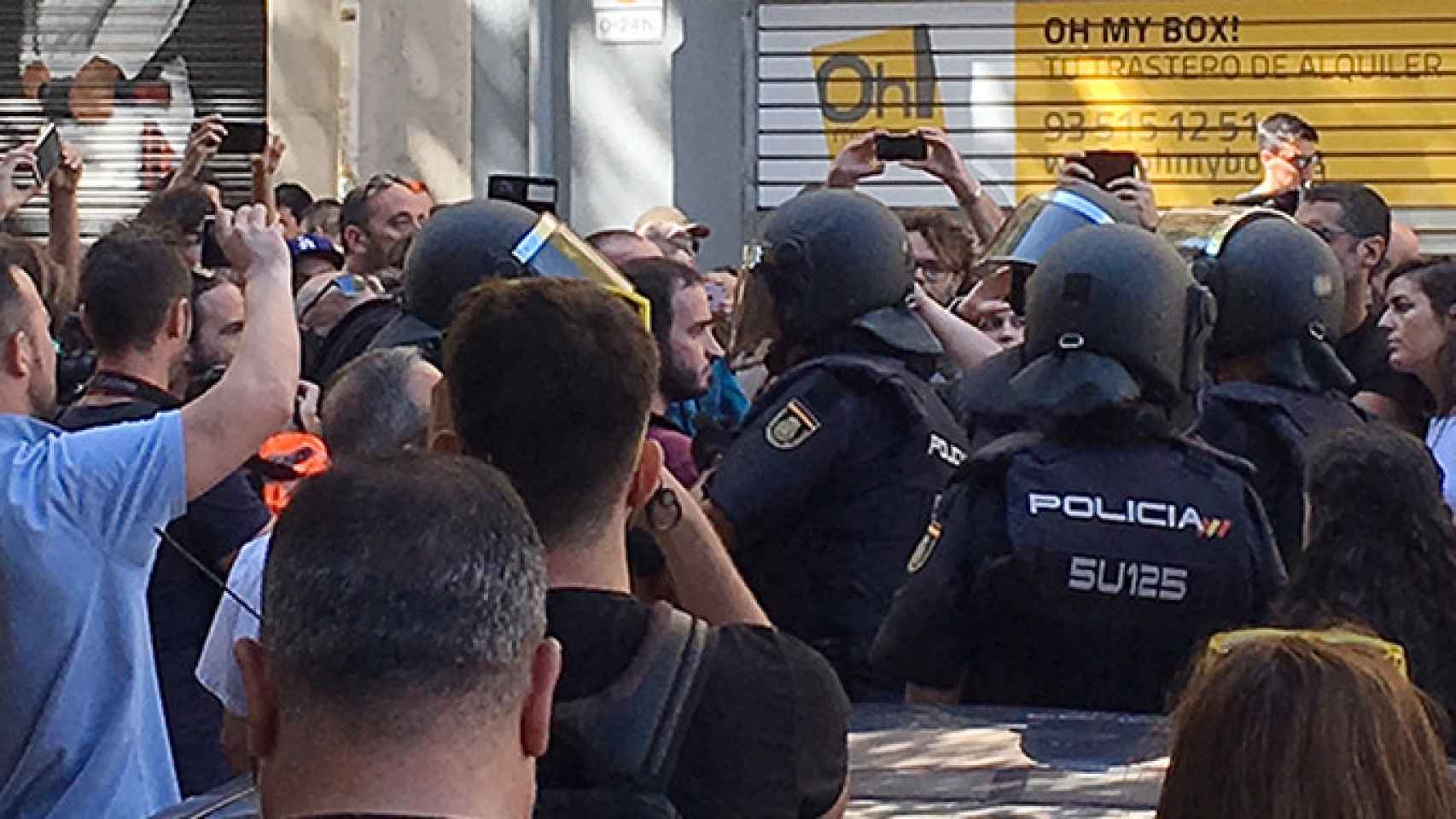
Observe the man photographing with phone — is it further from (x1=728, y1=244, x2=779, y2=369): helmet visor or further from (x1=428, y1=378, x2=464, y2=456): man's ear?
(x1=428, y1=378, x2=464, y2=456): man's ear

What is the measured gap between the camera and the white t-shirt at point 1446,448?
21.2 feet

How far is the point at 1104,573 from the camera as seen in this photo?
4.72 metres

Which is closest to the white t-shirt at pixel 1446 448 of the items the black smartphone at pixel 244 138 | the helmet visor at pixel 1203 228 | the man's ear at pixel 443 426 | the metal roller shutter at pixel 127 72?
the helmet visor at pixel 1203 228

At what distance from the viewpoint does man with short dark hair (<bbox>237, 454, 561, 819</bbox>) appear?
238 cm

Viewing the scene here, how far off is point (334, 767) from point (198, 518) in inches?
129

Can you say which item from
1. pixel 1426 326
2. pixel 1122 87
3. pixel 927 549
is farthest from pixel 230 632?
pixel 1122 87

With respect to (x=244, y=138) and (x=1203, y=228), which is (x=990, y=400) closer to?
(x=1203, y=228)

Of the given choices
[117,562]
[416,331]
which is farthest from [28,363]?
[416,331]

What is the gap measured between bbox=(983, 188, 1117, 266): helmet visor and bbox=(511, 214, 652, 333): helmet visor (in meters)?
1.27

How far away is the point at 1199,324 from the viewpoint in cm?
517

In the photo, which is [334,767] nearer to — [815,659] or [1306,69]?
[815,659]

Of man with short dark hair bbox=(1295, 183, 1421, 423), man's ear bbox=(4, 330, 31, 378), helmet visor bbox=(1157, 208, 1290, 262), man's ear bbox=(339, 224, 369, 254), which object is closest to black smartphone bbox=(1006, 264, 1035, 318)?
helmet visor bbox=(1157, 208, 1290, 262)

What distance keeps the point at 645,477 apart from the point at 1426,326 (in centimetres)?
425

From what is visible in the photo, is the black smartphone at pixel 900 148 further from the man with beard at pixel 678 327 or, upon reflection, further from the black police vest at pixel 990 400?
the black police vest at pixel 990 400
